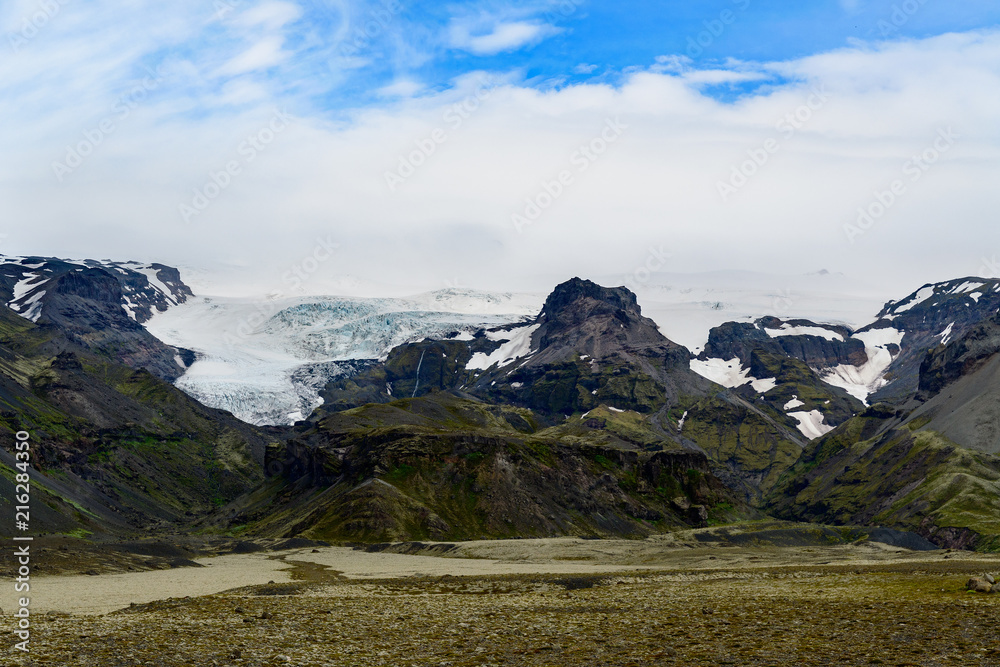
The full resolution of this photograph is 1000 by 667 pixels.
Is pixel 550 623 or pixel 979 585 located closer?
pixel 550 623

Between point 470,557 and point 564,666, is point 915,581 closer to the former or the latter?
point 564,666

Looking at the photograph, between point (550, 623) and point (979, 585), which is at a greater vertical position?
point (979, 585)

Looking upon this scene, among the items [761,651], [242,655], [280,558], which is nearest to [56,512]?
[280,558]

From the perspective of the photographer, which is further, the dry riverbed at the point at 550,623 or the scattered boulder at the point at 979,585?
the scattered boulder at the point at 979,585

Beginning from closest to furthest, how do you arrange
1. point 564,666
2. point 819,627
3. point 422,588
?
1. point 564,666
2. point 819,627
3. point 422,588

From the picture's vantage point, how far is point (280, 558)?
169 m

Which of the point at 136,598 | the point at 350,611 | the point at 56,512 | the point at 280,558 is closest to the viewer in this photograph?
the point at 350,611

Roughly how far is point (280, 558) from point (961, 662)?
144 metres

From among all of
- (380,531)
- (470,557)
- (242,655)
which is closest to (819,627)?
(242,655)

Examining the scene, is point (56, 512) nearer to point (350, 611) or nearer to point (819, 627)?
point (350, 611)

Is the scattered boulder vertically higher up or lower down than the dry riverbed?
higher up

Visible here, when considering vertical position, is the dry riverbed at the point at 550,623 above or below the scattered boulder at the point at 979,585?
below

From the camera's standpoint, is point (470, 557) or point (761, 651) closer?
point (761, 651)

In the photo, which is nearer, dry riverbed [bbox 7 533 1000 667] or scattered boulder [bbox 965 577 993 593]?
dry riverbed [bbox 7 533 1000 667]
